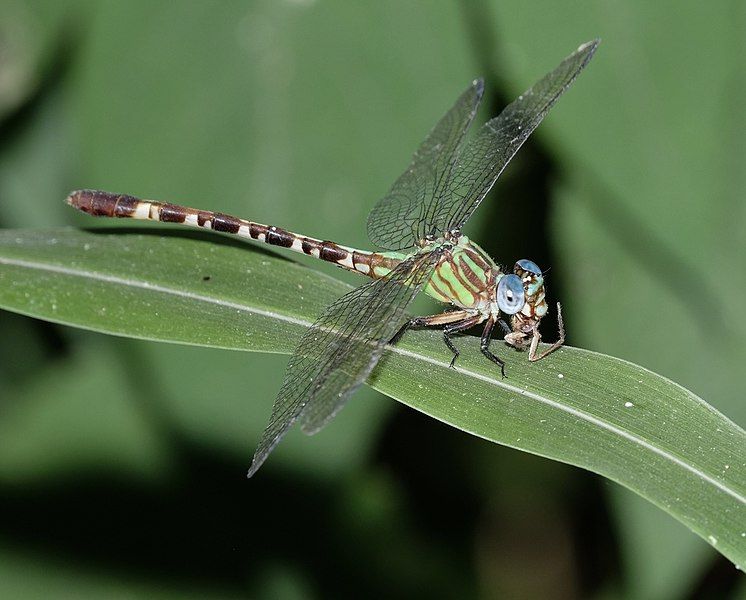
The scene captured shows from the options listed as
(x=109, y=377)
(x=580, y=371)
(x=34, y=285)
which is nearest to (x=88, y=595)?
(x=109, y=377)

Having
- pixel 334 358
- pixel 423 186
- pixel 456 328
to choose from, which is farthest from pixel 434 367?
pixel 423 186

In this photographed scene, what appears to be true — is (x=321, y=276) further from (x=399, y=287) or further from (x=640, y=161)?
(x=640, y=161)

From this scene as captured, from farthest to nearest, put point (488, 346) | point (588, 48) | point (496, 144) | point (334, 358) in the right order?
point (496, 144), point (588, 48), point (488, 346), point (334, 358)

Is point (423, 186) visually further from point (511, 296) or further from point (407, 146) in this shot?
point (511, 296)

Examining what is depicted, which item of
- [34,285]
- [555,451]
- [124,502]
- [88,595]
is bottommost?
Answer: [88,595]

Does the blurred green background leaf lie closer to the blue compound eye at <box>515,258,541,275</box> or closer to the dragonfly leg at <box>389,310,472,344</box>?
the blue compound eye at <box>515,258,541,275</box>

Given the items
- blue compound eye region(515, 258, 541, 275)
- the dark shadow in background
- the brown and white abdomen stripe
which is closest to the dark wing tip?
blue compound eye region(515, 258, 541, 275)
